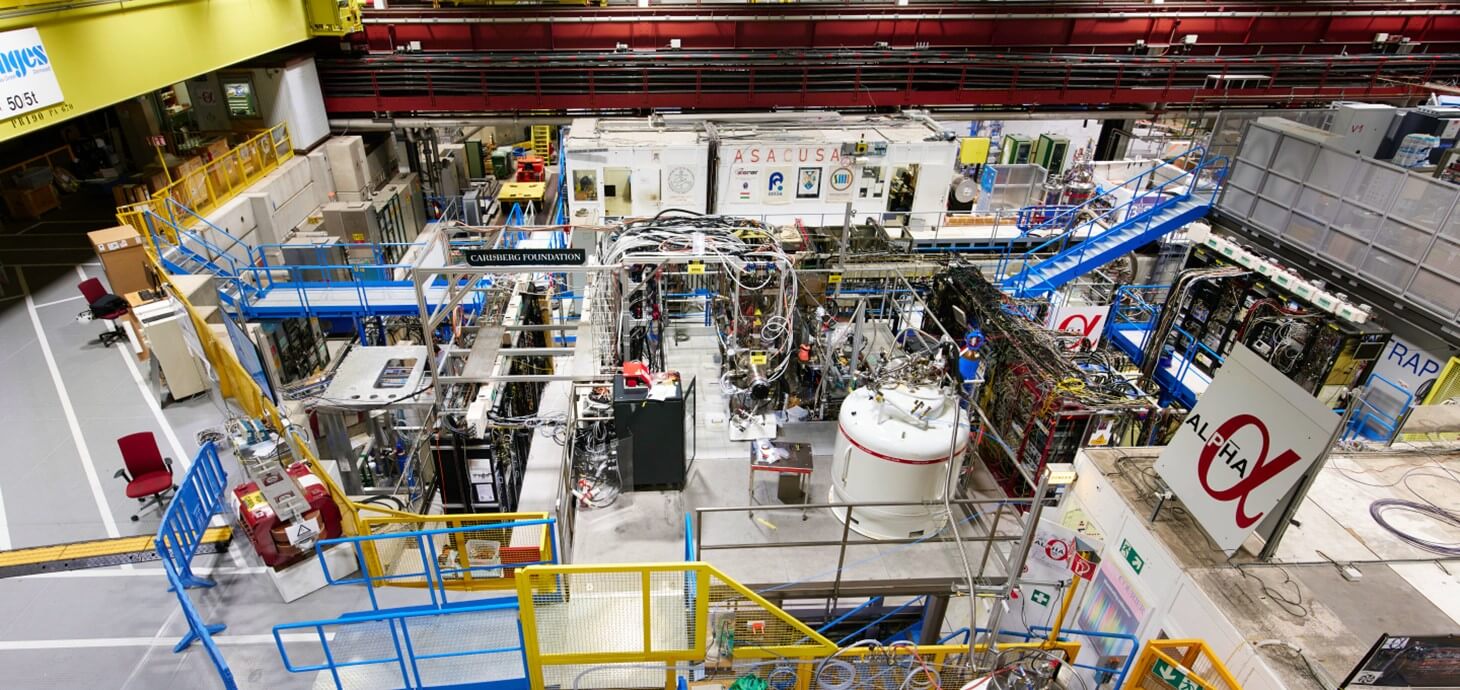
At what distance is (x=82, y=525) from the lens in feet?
25.8

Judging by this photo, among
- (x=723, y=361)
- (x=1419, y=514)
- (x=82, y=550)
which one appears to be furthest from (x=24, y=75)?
(x=1419, y=514)

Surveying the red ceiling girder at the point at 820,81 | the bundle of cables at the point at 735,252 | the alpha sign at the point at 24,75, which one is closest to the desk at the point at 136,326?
the alpha sign at the point at 24,75

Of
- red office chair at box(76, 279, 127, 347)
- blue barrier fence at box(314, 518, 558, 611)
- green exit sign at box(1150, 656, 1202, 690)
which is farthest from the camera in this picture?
red office chair at box(76, 279, 127, 347)

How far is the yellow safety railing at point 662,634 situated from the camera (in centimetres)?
586

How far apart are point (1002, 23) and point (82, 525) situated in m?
22.3

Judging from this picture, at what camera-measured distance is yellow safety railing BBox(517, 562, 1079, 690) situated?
5.86m

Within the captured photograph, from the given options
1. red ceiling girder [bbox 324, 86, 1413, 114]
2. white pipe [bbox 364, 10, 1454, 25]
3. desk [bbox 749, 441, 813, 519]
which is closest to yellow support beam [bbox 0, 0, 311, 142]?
red ceiling girder [bbox 324, 86, 1413, 114]

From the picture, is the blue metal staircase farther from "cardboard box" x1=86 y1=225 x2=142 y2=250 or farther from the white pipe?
"cardboard box" x1=86 y1=225 x2=142 y2=250

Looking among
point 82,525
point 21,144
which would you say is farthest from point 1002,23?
point 21,144

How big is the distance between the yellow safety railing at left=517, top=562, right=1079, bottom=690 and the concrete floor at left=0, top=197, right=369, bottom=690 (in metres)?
2.34

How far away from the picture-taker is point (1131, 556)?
5.76 m

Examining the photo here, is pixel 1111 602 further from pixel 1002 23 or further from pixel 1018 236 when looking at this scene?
pixel 1002 23

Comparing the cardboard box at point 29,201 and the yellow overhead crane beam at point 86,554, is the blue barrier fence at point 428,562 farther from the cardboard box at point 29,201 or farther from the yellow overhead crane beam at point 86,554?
the cardboard box at point 29,201

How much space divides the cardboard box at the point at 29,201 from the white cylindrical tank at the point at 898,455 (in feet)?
58.5
